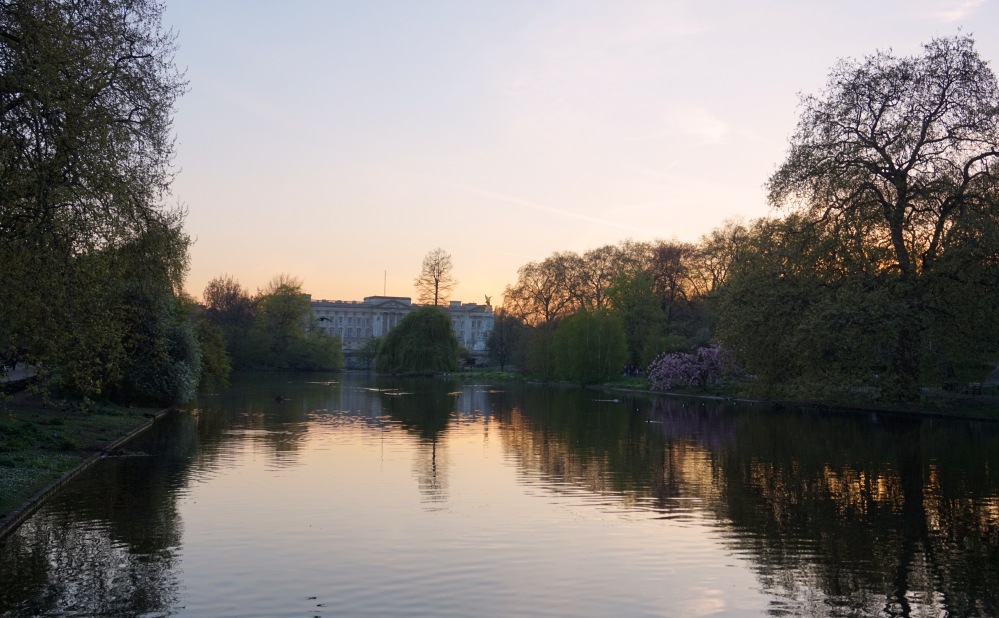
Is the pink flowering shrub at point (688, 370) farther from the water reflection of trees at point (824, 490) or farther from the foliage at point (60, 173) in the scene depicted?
the foliage at point (60, 173)

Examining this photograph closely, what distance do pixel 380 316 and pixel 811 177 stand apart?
158391 mm

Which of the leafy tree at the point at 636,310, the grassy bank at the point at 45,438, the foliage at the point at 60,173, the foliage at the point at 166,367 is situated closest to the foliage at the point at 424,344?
the leafy tree at the point at 636,310

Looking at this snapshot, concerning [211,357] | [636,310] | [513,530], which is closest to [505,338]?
[636,310]

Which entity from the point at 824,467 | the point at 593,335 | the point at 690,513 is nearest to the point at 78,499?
the point at 690,513

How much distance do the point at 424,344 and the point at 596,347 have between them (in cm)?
2288

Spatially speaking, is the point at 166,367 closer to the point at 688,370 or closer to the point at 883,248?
the point at 883,248

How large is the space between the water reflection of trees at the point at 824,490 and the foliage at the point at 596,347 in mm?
37461

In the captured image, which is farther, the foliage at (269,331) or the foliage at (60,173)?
the foliage at (269,331)

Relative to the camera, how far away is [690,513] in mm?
17406

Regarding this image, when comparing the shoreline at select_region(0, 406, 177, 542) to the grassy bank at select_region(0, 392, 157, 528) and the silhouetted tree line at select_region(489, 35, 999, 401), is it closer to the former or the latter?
the grassy bank at select_region(0, 392, 157, 528)

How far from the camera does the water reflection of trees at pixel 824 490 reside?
1220cm

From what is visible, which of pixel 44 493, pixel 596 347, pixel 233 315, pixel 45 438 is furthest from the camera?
pixel 233 315

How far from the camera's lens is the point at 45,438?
24.5 m

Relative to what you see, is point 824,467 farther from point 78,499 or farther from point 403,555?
point 78,499
